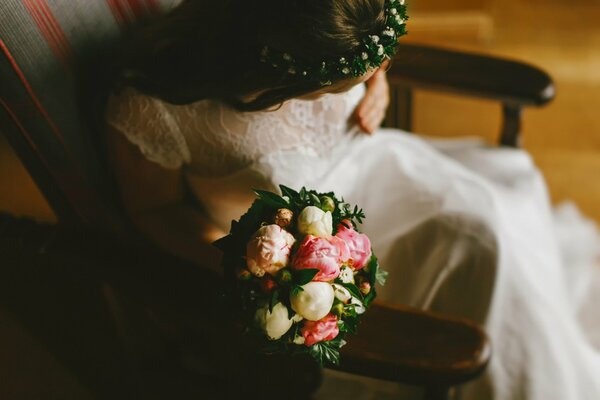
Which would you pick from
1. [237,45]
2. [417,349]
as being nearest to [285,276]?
[417,349]

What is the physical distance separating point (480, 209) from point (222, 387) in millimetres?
538

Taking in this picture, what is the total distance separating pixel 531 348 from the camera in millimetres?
981

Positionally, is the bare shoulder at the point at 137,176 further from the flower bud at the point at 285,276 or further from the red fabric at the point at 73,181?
the flower bud at the point at 285,276

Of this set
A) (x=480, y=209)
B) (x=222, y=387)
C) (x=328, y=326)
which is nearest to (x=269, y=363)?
(x=222, y=387)

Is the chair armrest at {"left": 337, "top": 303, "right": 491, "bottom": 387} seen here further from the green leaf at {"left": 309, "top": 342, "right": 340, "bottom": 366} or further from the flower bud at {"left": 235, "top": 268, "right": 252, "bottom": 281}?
the flower bud at {"left": 235, "top": 268, "right": 252, "bottom": 281}

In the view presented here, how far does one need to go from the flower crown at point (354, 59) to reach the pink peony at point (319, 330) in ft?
1.03

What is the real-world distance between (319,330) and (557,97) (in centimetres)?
201

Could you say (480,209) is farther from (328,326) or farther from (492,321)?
(328,326)

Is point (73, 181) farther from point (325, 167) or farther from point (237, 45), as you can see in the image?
point (325, 167)

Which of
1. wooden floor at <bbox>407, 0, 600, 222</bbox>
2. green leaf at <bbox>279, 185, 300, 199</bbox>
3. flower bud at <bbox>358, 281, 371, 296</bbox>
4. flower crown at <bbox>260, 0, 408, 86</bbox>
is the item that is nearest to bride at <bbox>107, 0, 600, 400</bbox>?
flower crown at <bbox>260, 0, 408, 86</bbox>

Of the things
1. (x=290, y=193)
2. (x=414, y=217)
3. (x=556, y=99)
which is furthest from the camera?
(x=556, y=99)

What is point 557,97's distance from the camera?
7.63ft

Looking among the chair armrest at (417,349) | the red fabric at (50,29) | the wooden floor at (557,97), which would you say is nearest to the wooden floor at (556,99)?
the wooden floor at (557,97)

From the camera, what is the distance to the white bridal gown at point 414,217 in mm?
970
